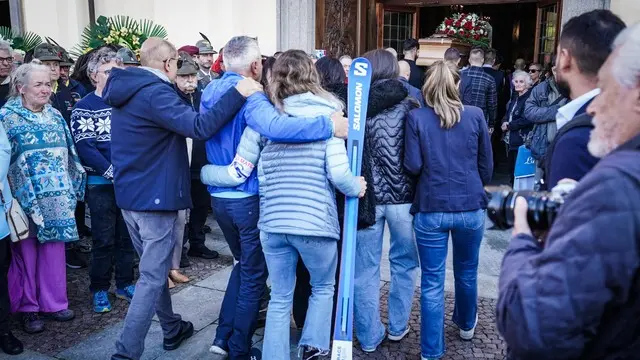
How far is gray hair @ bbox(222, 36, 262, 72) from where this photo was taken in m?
3.36

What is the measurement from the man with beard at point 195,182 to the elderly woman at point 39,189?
1.11 m

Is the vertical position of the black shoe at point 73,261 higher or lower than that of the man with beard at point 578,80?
lower

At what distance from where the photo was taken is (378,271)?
3.69m

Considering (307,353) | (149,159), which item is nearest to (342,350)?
(307,353)

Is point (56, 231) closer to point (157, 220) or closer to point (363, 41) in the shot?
point (157, 220)

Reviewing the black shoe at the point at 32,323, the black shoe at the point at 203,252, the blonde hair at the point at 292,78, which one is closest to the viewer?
the blonde hair at the point at 292,78

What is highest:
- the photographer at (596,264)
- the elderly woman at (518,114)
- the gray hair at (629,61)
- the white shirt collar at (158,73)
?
the gray hair at (629,61)

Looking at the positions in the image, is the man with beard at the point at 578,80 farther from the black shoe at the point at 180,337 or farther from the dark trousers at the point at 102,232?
the dark trousers at the point at 102,232

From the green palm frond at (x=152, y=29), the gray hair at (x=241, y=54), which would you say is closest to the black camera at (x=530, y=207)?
the gray hair at (x=241, y=54)

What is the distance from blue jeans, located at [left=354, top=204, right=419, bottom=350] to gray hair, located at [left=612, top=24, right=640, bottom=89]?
2.20 meters

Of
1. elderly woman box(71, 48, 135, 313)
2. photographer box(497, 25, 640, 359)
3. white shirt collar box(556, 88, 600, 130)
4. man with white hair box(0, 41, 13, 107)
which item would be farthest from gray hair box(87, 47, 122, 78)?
photographer box(497, 25, 640, 359)

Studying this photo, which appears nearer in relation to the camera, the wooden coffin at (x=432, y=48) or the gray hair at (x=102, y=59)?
the gray hair at (x=102, y=59)

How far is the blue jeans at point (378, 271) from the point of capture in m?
3.57

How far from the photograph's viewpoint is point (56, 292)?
4266 millimetres
